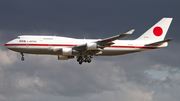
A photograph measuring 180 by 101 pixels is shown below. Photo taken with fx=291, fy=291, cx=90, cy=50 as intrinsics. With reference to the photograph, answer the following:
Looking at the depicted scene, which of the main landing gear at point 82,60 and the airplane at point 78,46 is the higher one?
the airplane at point 78,46

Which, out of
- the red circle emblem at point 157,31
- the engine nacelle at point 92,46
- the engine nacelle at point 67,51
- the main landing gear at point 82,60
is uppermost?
the red circle emblem at point 157,31

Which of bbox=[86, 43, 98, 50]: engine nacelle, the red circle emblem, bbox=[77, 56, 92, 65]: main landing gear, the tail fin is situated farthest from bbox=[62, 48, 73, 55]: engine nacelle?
the red circle emblem

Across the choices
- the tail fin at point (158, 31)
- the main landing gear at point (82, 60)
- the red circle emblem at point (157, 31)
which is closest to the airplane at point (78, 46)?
the main landing gear at point (82, 60)

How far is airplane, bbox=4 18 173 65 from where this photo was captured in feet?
185

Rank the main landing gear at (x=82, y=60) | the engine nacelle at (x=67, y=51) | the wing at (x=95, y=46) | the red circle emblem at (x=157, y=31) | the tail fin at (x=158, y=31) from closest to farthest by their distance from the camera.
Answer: the wing at (x=95, y=46)
the engine nacelle at (x=67, y=51)
the main landing gear at (x=82, y=60)
the tail fin at (x=158, y=31)
the red circle emblem at (x=157, y=31)

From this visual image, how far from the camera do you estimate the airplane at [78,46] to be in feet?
185

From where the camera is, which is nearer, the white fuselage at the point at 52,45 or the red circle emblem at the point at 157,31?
the white fuselage at the point at 52,45

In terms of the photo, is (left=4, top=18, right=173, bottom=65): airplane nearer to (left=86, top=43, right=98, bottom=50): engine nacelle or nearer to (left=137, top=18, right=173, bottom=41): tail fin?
(left=86, top=43, right=98, bottom=50): engine nacelle

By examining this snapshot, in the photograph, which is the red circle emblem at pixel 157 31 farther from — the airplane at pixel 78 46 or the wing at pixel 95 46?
the wing at pixel 95 46

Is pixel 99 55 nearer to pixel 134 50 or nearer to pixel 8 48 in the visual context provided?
pixel 134 50

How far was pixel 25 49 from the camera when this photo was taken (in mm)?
57281

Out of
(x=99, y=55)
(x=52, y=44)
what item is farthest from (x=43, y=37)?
(x=99, y=55)

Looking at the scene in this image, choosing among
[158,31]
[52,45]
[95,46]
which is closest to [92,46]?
[95,46]

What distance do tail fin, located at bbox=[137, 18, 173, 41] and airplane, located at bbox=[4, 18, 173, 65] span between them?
165 centimetres
